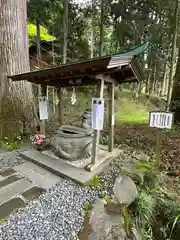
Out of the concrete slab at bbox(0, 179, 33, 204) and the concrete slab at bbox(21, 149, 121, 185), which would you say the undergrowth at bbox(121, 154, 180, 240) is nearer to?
the concrete slab at bbox(21, 149, 121, 185)

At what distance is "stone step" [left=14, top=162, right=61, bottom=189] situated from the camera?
101 inches

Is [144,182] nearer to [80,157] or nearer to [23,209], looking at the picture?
[80,157]

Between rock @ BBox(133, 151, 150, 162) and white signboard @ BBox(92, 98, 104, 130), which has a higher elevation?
white signboard @ BBox(92, 98, 104, 130)

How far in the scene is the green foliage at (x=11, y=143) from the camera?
13.1 feet

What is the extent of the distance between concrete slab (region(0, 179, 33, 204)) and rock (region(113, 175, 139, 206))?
1.33 metres

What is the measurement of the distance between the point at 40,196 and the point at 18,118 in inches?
104

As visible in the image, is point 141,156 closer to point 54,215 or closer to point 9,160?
point 54,215

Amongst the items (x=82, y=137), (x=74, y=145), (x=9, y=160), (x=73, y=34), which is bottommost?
(x=9, y=160)

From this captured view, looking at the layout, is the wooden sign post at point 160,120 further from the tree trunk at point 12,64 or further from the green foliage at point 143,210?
the tree trunk at point 12,64

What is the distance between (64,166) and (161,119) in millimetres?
1983

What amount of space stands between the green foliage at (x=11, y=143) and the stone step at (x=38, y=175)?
1016 millimetres

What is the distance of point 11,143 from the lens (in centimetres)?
409

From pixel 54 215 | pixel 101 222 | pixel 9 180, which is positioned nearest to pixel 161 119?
pixel 101 222

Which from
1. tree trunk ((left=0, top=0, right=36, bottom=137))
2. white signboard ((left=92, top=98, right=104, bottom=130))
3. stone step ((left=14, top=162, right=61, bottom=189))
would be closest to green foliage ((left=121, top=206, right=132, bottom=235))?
stone step ((left=14, top=162, right=61, bottom=189))
